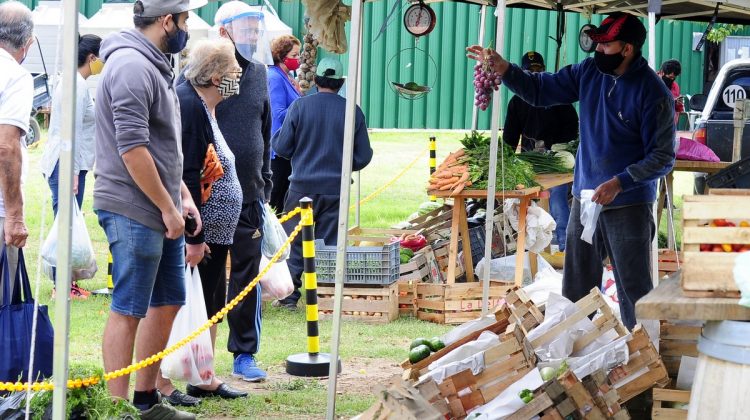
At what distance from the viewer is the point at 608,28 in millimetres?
5523

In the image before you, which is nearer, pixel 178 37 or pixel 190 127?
pixel 178 37

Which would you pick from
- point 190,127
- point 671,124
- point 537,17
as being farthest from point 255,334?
point 537,17

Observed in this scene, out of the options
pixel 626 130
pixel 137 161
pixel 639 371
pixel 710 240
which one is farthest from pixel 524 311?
pixel 710 240

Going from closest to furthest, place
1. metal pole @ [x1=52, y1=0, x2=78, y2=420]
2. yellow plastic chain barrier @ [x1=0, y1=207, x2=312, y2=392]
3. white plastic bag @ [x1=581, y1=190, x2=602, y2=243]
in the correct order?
metal pole @ [x1=52, y1=0, x2=78, y2=420], yellow plastic chain barrier @ [x1=0, y1=207, x2=312, y2=392], white plastic bag @ [x1=581, y1=190, x2=602, y2=243]

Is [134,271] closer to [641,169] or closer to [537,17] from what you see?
[641,169]

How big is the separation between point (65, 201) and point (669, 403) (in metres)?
2.60

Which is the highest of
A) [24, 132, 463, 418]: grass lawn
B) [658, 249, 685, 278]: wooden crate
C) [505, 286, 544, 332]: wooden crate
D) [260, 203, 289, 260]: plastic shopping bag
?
[260, 203, 289, 260]: plastic shopping bag

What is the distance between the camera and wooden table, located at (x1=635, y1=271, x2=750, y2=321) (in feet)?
9.54

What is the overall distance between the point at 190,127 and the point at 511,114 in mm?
5036

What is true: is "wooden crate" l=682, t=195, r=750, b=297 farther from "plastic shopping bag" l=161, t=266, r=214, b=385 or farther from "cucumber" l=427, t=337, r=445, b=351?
"plastic shopping bag" l=161, t=266, r=214, b=385

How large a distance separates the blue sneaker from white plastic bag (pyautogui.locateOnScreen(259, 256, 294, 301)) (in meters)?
0.39

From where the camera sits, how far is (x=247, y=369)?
641cm

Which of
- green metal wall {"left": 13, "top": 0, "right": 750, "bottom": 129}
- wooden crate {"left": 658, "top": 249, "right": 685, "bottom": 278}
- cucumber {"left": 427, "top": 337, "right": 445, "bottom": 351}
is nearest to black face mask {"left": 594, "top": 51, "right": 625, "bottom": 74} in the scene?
cucumber {"left": 427, "top": 337, "right": 445, "bottom": 351}

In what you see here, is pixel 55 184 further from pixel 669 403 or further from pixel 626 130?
pixel 669 403
